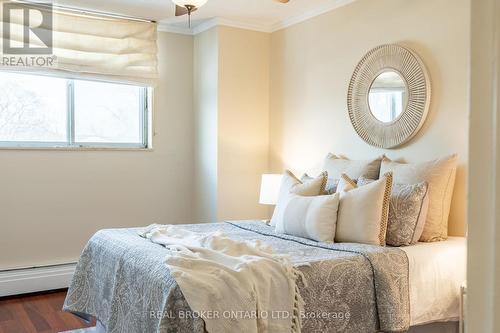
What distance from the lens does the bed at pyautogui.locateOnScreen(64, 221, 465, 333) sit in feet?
6.79

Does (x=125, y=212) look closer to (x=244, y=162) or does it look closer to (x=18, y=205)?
(x=18, y=205)

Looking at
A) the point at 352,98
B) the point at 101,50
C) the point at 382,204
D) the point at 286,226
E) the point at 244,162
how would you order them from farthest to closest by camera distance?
the point at 244,162 < the point at 101,50 < the point at 352,98 < the point at 286,226 < the point at 382,204

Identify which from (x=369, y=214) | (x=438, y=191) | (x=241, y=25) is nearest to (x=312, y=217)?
(x=369, y=214)

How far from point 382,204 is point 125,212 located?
8.83ft

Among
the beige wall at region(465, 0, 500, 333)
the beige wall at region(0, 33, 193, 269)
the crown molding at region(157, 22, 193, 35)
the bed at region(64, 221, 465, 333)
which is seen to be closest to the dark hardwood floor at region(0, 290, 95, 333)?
the beige wall at region(0, 33, 193, 269)

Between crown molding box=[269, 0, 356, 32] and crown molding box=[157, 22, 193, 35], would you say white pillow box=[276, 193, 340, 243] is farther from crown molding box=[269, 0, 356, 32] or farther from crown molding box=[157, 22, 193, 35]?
crown molding box=[157, 22, 193, 35]

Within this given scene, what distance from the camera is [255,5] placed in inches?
158

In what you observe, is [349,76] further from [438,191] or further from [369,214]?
[369,214]

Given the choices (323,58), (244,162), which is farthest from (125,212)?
(323,58)

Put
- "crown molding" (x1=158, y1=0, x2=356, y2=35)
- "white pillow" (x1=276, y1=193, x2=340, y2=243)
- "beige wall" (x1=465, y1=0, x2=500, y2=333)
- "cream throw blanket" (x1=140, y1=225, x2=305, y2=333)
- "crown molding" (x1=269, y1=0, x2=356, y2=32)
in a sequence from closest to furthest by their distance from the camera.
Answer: "beige wall" (x1=465, y1=0, x2=500, y2=333), "cream throw blanket" (x1=140, y1=225, x2=305, y2=333), "white pillow" (x1=276, y1=193, x2=340, y2=243), "crown molding" (x1=269, y1=0, x2=356, y2=32), "crown molding" (x1=158, y1=0, x2=356, y2=35)

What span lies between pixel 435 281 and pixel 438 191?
23.3 inches

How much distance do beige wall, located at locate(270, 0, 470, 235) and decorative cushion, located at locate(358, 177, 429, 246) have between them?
37 cm

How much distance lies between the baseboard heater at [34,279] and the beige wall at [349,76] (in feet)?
7.25

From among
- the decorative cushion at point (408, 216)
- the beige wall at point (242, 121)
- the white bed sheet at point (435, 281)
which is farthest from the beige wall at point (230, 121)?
the white bed sheet at point (435, 281)
